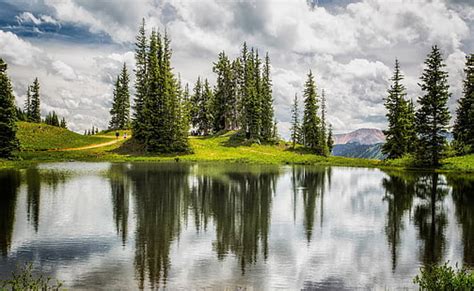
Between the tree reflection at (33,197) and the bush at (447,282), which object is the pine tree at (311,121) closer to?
the tree reflection at (33,197)

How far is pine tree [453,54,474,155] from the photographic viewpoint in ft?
220

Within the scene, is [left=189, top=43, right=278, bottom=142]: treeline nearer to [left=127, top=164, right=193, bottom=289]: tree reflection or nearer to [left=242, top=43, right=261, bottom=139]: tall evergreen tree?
[left=242, top=43, right=261, bottom=139]: tall evergreen tree

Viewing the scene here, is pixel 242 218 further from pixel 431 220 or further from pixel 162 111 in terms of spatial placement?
pixel 162 111

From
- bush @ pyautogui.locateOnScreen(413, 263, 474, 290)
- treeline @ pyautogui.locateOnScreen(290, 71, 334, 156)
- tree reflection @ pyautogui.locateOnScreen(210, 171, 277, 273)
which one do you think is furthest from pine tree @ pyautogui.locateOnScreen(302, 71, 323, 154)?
bush @ pyautogui.locateOnScreen(413, 263, 474, 290)

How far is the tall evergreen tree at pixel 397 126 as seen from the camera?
77062mm

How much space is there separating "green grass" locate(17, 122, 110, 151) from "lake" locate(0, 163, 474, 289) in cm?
4791

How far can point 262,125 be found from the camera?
4021 inches

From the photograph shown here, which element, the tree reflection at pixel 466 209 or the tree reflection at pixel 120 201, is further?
the tree reflection at pixel 120 201

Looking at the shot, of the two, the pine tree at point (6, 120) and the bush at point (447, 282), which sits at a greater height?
the pine tree at point (6, 120)

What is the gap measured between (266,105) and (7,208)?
82276mm

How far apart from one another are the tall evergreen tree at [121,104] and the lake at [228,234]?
7633 cm

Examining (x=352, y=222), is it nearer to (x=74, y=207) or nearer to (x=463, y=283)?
(x=463, y=283)

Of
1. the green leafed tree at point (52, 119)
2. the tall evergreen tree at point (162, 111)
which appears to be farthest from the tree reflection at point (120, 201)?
the green leafed tree at point (52, 119)

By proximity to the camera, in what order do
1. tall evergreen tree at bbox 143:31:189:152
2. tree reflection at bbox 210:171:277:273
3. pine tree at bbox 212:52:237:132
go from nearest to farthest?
tree reflection at bbox 210:171:277:273 → tall evergreen tree at bbox 143:31:189:152 → pine tree at bbox 212:52:237:132
